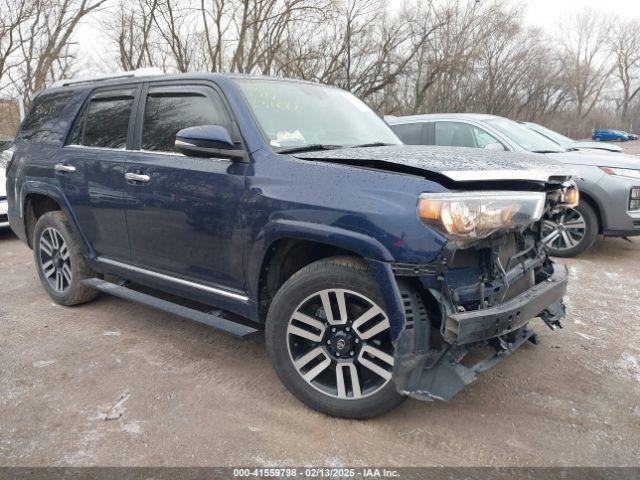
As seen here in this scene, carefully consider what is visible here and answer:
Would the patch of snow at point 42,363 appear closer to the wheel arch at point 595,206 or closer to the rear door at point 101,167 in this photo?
the rear door at point 101,167

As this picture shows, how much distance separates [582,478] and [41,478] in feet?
8.14

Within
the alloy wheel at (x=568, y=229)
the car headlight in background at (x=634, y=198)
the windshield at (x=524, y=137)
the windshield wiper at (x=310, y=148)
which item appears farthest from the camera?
the windshield at (x=524, y=137)

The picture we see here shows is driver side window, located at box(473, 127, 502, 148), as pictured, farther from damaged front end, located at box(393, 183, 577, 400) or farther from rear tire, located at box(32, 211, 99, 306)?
rear tire, located at box(32, 211, 99, 306)

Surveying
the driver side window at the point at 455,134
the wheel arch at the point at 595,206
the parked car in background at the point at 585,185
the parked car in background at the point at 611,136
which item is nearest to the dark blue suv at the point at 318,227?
the parked car in background at the point at 585,185

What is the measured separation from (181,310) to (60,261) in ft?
5.86

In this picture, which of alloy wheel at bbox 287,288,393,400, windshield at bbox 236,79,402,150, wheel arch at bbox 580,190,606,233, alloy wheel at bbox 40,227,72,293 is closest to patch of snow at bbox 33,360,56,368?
alloy wheel at bbox 40,227,72,293

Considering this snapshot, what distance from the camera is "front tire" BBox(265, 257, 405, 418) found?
2.60 metres

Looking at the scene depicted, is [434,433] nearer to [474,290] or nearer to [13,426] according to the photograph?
[474,290]

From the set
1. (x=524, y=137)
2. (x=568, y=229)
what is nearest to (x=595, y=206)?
(x=568, y=229)

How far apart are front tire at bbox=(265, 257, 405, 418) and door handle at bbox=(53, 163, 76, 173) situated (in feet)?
7.65

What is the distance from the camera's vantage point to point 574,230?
609 cm

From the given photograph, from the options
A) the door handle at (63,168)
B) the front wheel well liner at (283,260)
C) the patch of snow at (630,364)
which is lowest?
the patch of snow at (630,364)

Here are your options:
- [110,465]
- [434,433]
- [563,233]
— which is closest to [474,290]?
[434,433]

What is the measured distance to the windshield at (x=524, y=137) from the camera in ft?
21.7
